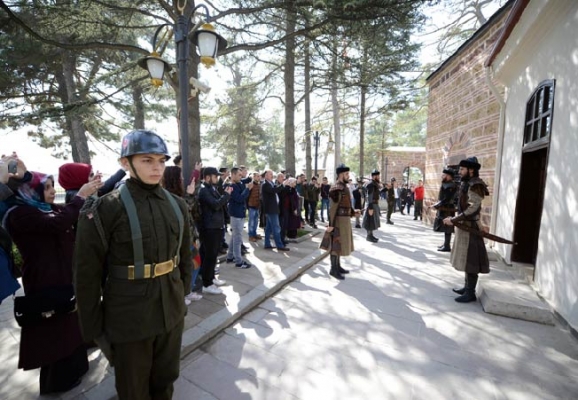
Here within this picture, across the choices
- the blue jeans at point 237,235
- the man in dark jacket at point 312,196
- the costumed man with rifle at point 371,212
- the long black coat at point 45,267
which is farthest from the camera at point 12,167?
the man in dark jacket at point 312,196

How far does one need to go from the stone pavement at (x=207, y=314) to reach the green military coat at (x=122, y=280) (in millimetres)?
1060

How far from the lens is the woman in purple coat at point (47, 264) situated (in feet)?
6.47

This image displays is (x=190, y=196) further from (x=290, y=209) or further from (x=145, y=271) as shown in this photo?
(x=290, y=209)

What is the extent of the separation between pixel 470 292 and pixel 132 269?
441cm

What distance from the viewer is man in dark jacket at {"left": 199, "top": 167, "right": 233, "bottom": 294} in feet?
12.8

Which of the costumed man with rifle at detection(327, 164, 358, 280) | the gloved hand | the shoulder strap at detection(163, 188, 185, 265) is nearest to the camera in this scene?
the gloved hand

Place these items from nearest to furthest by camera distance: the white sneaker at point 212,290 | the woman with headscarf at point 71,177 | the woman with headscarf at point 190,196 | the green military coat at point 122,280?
the green military coat at point 122,280, the woman with headscarf at point 71,177, the woman with headscarf at point 190,196, the white sneaker at point 212,290

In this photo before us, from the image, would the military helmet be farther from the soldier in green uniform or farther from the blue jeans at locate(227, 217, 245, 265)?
the blue jeans at locate(227, 217, 245, 265)

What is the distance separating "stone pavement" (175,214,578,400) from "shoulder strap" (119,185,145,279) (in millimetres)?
1340

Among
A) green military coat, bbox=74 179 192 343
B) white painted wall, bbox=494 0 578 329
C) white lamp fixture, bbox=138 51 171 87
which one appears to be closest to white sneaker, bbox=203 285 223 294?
green military coat, bbox=74 179 192 343

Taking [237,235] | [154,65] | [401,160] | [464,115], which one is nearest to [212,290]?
[237,235]

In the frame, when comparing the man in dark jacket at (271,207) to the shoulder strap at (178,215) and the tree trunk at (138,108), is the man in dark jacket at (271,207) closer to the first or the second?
the shoulder strap at (178,215)

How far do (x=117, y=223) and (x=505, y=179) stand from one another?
23.0ft

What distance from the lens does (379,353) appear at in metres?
2.76
